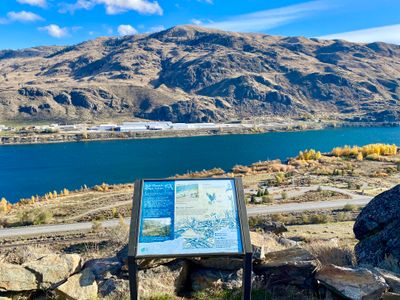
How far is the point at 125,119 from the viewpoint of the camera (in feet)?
609

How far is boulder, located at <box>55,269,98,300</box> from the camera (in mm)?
8656

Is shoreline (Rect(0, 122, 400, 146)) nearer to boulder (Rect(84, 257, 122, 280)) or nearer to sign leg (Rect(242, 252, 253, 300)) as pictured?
boulder (Rect(84, 257, 122, 280))

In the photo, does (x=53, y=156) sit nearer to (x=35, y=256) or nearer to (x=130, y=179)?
(x=130, y=179)

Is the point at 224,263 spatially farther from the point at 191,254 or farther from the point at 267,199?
the point at 267,199

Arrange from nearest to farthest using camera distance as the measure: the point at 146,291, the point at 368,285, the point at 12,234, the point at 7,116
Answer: the point at 368,285 < the point at 146,291 < the point at 12,234 < the point at 7,116

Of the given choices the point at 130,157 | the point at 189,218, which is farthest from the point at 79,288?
the point at 130,157

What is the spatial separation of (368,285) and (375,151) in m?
71.2

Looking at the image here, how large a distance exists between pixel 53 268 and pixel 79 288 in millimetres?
958

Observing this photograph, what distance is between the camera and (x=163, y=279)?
30.5 feet

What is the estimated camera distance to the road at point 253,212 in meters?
31.9

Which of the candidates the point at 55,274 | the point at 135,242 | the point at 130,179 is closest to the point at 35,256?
the point at 55,274

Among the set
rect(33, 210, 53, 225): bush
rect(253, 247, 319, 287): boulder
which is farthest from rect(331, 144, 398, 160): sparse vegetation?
rect(253, 247, 319, 287): boulder

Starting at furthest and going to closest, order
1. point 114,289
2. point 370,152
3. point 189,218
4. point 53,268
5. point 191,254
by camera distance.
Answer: point 370,152, point 53,268, point 114,289, point 189,218, point 191,254

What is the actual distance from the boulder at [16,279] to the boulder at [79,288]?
0.77 meters
